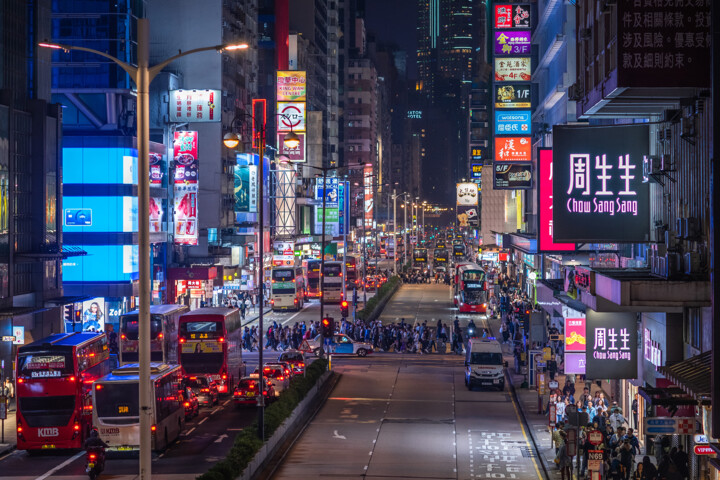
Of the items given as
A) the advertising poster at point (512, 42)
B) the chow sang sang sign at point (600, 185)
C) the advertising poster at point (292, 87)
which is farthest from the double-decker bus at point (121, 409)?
the advertising poster at point (292, 87)

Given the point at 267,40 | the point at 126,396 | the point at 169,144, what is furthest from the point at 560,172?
the point at 267,40

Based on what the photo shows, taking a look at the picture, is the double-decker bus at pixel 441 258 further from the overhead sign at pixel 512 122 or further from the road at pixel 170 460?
the road at pixel 170 460

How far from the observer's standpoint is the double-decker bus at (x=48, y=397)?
94.7 ft

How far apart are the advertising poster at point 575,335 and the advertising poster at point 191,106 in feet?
156

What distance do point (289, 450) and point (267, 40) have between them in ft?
350

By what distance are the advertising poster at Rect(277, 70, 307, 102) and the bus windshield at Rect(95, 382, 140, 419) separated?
50.4 metres

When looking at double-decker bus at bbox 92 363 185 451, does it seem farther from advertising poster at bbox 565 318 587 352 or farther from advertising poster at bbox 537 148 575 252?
advertising poster at bbox 537 148 575 252

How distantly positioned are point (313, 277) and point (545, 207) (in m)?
47.3

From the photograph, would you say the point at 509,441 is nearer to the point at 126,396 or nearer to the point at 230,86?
the point at 126,396

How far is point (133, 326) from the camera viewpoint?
137 ft

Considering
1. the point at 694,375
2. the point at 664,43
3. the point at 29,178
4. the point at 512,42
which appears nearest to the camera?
the point at 694,375

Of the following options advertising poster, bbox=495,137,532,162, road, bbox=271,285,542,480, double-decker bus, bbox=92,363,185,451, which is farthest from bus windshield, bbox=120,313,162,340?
advertising poster, bbox=495,137,532,162

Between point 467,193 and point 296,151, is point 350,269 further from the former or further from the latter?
point 467,193

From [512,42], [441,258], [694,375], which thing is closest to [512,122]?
[512,42]
